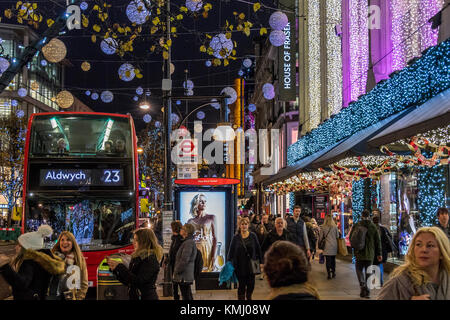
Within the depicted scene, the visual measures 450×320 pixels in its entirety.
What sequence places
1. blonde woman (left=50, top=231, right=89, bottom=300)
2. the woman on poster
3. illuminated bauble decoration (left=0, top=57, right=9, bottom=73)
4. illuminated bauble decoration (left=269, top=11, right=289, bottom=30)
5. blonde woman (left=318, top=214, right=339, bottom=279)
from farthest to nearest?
blonde woman (left=318, top=214, right=339, bottom=279) → illuminated bauble decoration (left=269, top=11, right=289, bottom=30) → the woman on poster → illuminated bauble decoration (left=0, top=57, right=9, bottom=73) → blonde woman (left=50, top=231, right=89, bottom=300)

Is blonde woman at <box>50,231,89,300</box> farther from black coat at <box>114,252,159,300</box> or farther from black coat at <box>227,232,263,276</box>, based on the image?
black coat at <box>227,232,263,276</box>

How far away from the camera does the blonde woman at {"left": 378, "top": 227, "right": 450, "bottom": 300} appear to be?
3916mm

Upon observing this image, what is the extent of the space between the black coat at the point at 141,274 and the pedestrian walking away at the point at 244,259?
3.44 metres

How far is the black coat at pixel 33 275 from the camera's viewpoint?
18.7 ft

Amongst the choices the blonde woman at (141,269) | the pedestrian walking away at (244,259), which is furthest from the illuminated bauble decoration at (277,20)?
the blonde woman at (141,269)

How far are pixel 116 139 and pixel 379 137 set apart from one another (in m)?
6.03

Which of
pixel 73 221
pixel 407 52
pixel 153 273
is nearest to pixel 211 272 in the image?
pixel 73 221

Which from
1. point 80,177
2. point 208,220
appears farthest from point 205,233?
point 80,177

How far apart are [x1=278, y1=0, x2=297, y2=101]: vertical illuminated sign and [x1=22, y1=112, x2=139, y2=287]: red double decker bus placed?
72.3 feet

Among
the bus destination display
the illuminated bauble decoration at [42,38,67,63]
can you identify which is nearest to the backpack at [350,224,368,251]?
the bus destination display

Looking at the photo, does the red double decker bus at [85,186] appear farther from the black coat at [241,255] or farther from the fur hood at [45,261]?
the fur hood at [45,261]

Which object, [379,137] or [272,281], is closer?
[272,281]

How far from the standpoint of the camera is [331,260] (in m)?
15.6

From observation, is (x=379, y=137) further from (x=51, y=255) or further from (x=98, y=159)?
(x=51, y=255)
